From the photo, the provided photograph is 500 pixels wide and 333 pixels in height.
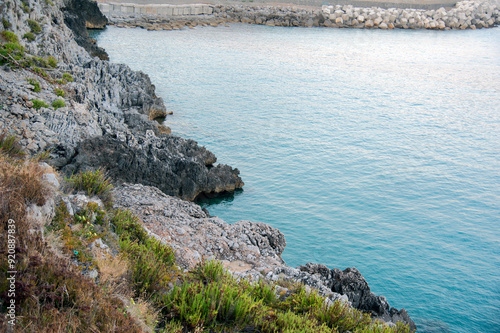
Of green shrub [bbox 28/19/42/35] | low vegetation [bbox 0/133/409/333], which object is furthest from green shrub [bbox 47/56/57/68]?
low vegetation [bbox 0/133/409/333]

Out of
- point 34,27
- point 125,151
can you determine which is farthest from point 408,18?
point 125,151

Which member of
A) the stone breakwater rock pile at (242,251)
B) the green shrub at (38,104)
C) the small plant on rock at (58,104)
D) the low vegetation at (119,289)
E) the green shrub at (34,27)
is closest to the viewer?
the low vegetation at (119,289)

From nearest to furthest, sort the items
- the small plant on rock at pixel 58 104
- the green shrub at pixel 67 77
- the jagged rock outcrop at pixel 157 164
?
1. the jagged rock outcrop at pixel 157 164
2. the small plant on rock at pixel 58 104
3. the green shrub at pixel 67 77

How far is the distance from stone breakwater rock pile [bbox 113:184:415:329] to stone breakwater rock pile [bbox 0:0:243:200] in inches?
177

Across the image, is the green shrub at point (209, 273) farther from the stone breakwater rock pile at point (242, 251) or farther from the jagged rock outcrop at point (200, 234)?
the jagged rock outcrop at point (200, 234)

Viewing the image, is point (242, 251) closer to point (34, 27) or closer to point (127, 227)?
point (127, 227)

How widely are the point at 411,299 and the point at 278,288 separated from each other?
9937 millimetres

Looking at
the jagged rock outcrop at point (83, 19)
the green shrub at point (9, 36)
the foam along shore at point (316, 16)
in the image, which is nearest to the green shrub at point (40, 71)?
the green shrub at point (9, 36)

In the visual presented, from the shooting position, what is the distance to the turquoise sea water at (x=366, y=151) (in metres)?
22.7

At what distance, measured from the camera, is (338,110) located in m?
48.3

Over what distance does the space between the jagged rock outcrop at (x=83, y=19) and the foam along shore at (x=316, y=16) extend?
14.3 m

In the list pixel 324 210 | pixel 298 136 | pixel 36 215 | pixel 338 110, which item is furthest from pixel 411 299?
pixel 338 110

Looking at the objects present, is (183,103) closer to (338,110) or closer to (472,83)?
(338,110)

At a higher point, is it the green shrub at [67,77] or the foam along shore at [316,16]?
the foam along shore at [316,16]
